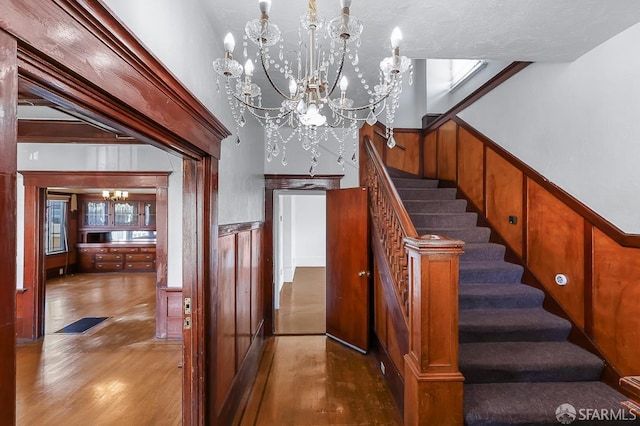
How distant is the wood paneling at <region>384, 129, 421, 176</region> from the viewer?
196 inches

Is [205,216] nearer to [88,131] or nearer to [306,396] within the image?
[306,396]

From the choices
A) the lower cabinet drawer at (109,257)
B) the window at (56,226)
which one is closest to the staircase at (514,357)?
the lower cabinet drawer at (109,257)

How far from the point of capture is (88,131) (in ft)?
11.9

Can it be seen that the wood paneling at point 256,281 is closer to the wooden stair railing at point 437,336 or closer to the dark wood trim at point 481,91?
the wooden stair railing at point 437,336

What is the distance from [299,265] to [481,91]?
7228 mm

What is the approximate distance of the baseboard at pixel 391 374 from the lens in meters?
2.54

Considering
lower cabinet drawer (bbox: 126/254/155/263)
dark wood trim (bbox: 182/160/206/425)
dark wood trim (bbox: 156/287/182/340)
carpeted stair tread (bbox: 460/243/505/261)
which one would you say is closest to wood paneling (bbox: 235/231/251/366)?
dark wood trim (bbox: 182/160/206/425)

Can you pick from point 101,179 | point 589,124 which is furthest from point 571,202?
point 101,179

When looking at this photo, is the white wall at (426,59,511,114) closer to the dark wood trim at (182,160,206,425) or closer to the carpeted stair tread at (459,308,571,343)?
the carpeted stair tread at (459,308,571,343)

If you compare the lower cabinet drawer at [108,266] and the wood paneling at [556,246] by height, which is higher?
the wood paneling at [556,246]

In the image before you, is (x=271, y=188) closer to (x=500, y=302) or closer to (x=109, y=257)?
(x=500, y=302)

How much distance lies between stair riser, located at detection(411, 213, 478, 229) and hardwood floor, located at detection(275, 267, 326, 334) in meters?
2.17

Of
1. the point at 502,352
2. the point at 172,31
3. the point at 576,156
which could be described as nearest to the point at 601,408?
the point at 502,352

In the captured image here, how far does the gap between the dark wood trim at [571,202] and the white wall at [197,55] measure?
2.67m
